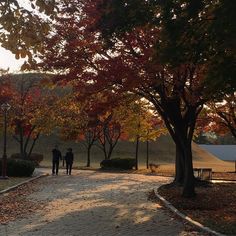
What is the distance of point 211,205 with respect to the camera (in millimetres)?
15977

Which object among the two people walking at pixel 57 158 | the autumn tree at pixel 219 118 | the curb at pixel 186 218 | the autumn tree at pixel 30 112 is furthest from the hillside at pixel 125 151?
the curb at pixel 186 218

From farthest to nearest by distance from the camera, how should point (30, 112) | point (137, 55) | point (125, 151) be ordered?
point (125, 151), point (30, 112), point (137, 55)

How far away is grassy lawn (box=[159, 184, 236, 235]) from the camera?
1184cm

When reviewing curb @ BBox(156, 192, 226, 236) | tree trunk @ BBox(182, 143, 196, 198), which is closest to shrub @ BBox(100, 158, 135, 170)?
tree trunk @ BBox(182, 143, 196, 198)

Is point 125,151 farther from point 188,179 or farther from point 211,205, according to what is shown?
point 211,205

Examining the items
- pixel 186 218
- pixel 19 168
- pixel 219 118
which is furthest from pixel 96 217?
pixel 219 118

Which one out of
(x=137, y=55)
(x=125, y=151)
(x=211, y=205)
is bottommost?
(x=211, y=205)

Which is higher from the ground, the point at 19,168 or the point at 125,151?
the point at 125,151

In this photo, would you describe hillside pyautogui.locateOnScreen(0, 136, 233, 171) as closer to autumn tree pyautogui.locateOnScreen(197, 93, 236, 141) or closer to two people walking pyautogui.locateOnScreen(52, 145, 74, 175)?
autumn tree pyautogui.locateOnScreen(197, 93, 236, 141)

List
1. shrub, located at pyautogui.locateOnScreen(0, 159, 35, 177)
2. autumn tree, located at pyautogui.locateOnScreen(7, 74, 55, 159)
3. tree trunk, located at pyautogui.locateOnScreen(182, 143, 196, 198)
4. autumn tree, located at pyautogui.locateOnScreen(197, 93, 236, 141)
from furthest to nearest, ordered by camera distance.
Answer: autumn tree, located at pyautogui.locateOnScreen(7, 74, 55, 159) < autumn tree, located at pyautogui.locateOnScreen(197, 93, 236, 141) < shrub, located at pyautogui.locateOnScreen(0, 159, 35, 177) < tree trunk, located at pyautogui.locateOnScreen(182, 143, 196, 198)

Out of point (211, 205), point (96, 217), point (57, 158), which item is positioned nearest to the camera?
point (96, 217)

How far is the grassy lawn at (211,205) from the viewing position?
11844mm

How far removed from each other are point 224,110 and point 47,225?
24712mm

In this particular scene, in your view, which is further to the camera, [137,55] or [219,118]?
[219,118]
